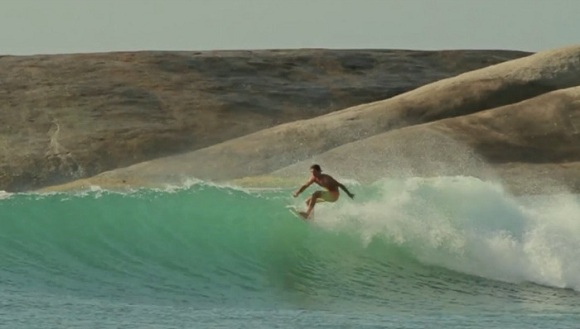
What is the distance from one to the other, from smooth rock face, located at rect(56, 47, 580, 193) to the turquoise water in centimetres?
268

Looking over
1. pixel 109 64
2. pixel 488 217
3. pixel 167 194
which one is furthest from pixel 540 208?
pixel 109 64

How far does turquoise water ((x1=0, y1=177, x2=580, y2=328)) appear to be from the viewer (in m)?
18.6

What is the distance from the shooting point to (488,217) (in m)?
24.5

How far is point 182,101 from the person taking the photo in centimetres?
3909

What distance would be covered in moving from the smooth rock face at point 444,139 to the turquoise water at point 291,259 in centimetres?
268

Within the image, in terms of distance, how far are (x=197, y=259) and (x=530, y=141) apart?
10.8 m

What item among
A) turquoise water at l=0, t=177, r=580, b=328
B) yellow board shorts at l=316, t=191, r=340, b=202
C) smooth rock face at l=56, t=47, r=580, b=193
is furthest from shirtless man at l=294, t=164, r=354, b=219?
smooth rock face at l=56, t=47, r=580, b=193

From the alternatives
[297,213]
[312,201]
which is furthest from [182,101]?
[312,201]

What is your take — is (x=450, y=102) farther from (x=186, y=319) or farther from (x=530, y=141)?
(x=186, y=319)

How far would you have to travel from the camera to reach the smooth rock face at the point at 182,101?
112 feet

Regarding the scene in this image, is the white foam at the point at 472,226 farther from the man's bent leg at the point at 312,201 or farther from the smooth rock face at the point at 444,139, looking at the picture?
the smooth rock face at the point at 444,139

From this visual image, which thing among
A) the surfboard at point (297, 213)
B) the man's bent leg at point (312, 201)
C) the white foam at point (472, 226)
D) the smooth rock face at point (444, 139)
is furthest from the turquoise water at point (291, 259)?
the smooth rock face at point (444, 139)

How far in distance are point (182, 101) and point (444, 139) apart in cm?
998

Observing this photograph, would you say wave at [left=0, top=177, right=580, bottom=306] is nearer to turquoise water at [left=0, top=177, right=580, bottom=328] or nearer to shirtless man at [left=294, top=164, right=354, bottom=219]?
turquoise water at [left=0, top=177, right=580, bottom=328]
